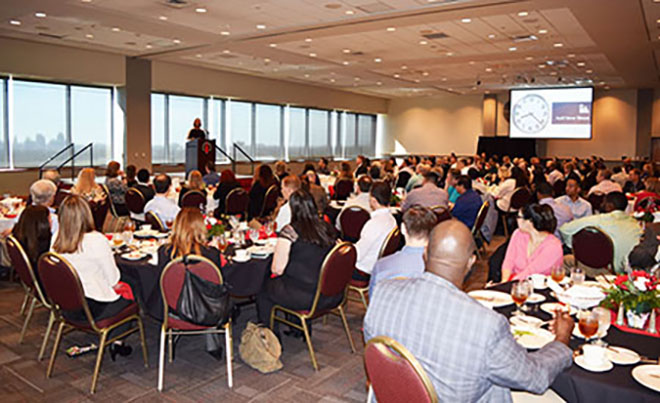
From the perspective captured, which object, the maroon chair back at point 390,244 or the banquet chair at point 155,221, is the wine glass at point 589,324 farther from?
the banquet chair at point 155,221

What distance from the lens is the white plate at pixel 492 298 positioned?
10.8 feet

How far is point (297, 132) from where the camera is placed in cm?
2448

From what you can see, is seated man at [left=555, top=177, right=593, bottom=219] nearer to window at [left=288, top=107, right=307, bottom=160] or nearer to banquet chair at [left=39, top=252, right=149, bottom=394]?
banquet chair at [left=39, top=252, right=149, bottom=394]

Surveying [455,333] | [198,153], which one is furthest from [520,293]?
[198,153]

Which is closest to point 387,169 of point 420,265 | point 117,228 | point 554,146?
point 117,228

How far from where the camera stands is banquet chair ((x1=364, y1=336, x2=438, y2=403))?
6.82ft

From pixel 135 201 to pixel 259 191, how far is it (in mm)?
1993

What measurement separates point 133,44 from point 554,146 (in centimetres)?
1946

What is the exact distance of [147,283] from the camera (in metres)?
4.52

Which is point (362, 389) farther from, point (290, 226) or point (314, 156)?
point (314, 156)

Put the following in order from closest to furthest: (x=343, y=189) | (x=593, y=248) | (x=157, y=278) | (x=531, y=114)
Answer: (x=157, y=278) → (x=593, y=248) → (x=343, y=189) → (x=531, y=114)

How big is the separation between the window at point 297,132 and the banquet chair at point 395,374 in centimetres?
2213

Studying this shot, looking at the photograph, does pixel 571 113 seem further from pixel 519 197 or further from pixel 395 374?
pixel 395 374

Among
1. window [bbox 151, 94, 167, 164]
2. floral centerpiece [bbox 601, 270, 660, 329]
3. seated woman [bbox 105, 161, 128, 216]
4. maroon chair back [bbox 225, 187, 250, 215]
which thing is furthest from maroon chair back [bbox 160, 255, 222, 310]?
window [bbox 151, 94, 167, 164]
